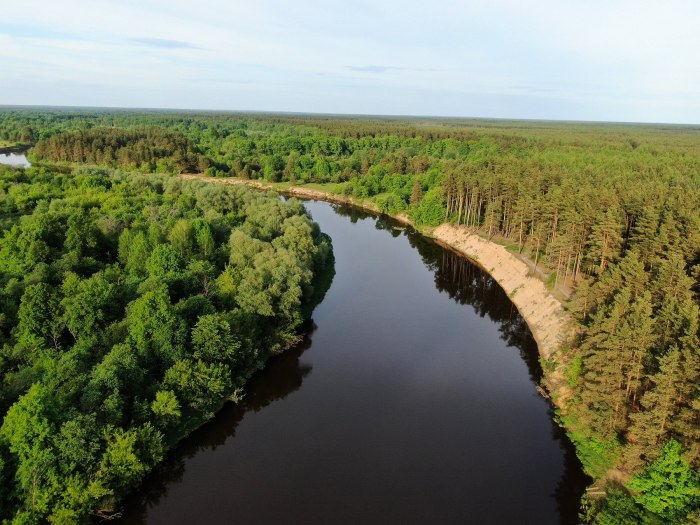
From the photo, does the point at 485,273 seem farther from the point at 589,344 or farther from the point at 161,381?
the point at 161,381

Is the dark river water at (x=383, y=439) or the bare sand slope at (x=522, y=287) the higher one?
the bare sand slope at (x=522, y=287)

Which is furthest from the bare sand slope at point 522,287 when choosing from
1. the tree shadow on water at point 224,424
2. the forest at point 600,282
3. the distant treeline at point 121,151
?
the distant treeline at point 121,151

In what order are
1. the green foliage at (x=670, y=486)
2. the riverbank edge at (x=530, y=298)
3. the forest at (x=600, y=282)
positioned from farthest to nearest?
the riverbank edge at (x=530, y=298), the forest at (x=600, y=282), the green foliage at (x=670, y=486)

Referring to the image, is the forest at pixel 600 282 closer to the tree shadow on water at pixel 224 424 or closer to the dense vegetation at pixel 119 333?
the dense vegetation at pixel 119 333

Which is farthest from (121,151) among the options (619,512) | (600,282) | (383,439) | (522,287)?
(619,512)

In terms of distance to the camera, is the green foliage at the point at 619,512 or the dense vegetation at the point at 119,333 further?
the dense vegetation at the point at 119,333

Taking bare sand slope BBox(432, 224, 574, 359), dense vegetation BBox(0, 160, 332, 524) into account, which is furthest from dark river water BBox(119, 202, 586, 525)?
dense vegetation BBox(0, 160, 332, 524)

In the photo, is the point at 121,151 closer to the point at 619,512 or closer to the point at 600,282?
the point at 600,282
